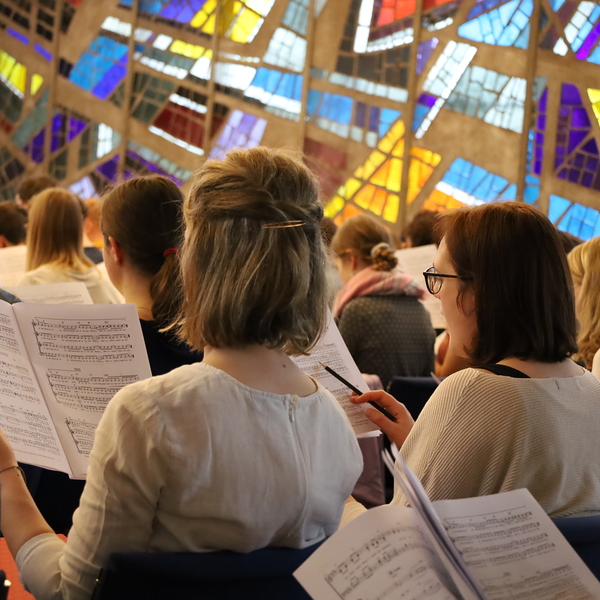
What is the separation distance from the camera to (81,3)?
10750 millimetres

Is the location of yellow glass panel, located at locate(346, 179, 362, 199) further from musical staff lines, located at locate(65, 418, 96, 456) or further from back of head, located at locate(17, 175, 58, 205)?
musical staff lines, located at locate(65, 418, 96, 456)

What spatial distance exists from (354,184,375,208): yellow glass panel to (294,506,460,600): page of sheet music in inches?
319

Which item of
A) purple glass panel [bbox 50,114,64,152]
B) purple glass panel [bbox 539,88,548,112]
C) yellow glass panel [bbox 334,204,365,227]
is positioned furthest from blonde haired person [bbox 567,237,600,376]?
purple glass panel [bbox 50,114,64,152]

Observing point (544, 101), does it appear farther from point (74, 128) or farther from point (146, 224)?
point (146, 224)

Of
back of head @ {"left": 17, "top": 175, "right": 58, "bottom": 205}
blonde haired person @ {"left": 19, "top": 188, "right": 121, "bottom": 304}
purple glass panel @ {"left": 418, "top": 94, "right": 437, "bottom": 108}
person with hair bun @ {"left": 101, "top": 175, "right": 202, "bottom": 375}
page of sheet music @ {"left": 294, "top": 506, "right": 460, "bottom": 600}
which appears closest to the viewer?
page of sheet music @ {"left": 294, "top": 506, "right": 460, "bottom": 600}

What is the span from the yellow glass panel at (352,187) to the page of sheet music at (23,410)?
755cm

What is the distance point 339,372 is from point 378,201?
23.5 ft

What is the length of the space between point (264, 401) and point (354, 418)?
61cm

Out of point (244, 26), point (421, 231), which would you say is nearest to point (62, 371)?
point (421, 231)

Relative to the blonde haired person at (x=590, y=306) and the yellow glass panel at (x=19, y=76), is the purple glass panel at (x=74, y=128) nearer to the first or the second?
the yellow glass panel at (x=19, y=76)

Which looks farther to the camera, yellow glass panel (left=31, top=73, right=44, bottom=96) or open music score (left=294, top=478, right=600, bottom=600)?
yellow glass panel (left=31, top=73, right=44, bottom=96)

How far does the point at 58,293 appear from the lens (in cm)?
282

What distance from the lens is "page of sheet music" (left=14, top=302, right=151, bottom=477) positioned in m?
1.77

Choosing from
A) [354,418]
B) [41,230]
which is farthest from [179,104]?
[354,418]
